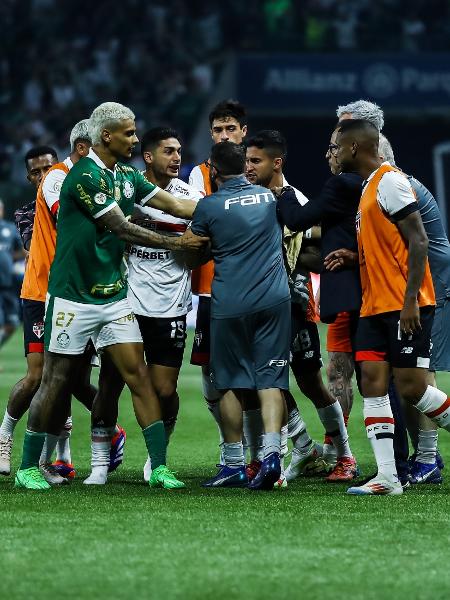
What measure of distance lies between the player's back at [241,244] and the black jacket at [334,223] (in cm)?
14

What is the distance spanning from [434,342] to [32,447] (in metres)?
2.47

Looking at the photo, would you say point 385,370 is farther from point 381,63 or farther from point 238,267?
point 381,63

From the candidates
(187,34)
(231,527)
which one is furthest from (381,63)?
A: (231,527)

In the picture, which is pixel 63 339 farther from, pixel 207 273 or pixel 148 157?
pixel 148 157

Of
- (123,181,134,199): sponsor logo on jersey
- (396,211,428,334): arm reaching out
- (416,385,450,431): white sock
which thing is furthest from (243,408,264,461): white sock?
(123,181,134,199): sponsor logo on jersey

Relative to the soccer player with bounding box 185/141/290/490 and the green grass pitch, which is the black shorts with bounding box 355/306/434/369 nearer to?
the soccer player with bounding box 185/141/290/490

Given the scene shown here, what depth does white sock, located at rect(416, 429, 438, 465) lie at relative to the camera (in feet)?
25.9

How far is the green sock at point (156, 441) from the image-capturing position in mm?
7312

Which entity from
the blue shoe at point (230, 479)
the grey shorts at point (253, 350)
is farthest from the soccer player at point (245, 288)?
the blue shoe at point (230, 479)

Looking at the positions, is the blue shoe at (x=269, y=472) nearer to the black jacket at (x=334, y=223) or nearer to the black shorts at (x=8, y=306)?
the black jacket at (x=334, y=223)

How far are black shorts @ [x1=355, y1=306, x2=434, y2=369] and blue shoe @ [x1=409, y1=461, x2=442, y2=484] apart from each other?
A: 1.03 meters

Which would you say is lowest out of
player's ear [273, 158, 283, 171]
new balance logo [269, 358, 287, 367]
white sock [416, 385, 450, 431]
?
white sock [416, 385, 450, 431]

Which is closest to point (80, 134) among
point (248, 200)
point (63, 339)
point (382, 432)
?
point (248, 200)

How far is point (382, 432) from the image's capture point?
7.09 metres
